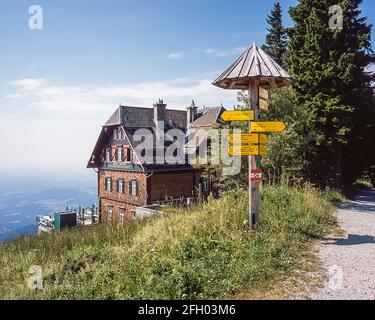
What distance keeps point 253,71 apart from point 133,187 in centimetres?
2563

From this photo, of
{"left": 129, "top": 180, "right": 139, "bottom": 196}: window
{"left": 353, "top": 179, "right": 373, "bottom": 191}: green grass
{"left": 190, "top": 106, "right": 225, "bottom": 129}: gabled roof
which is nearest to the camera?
{"left": 353, "top": 179, "right": 373, "bottom": 191}: green grass

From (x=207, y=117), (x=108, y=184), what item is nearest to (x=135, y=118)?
(x=207, y=117)

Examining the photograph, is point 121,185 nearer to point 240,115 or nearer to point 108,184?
point 108,184

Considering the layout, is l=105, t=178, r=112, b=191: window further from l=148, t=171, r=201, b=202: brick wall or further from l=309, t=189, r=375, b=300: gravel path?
l=309, t=189, r=375, b=300: gravel path

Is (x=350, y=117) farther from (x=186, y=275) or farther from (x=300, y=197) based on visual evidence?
(x=186, y=275)

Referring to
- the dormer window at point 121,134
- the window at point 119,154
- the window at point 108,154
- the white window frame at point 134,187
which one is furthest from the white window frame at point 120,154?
the white window frame at point 134,187

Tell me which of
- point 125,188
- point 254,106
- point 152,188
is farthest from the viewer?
point 125,188

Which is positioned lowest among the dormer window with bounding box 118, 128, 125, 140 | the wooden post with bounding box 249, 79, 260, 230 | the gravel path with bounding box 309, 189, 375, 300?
the gravel path with bounding box 309, 189, 375, 300

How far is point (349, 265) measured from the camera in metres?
6.84

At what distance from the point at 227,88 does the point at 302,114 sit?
11230mm

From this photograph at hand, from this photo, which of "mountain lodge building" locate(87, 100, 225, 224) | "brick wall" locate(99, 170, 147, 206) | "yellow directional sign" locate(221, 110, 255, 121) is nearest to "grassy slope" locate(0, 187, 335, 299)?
"yellow directional sign" locate(221, 110, 255, 121)

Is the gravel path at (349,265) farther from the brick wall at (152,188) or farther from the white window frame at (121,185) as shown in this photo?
the white window frame at (121,185)

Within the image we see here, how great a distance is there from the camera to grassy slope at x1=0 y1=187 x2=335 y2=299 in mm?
5652

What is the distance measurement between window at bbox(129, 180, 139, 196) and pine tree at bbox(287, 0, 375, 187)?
1616 centimetres
